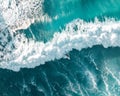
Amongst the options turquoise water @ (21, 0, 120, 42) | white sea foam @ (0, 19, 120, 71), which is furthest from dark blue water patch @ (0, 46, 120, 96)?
turquoise water @ (21, 0, 120, 42)

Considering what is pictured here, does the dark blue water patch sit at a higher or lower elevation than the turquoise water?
lower

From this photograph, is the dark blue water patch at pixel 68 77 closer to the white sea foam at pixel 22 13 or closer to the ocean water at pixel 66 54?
the ocean water at pixel 66 54

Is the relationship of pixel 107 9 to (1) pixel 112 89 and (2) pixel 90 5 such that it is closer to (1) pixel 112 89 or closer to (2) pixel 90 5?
(2) pixel 90 5

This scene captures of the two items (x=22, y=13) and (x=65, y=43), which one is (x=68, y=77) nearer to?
(x=65, y=43)

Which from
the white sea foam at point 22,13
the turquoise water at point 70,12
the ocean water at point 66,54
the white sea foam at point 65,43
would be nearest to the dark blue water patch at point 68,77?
the ocean water at point 66,54

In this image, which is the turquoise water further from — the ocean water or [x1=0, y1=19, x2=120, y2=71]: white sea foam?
[x1=0, y1=19, x2=120, y2=71]: white sea foam

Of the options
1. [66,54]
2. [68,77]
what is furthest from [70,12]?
[68,77]
